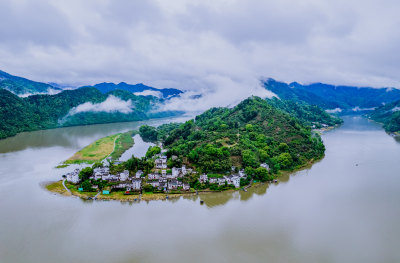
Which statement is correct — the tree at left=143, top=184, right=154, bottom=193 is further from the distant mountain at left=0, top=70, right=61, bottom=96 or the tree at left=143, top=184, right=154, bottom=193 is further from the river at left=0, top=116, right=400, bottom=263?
the distant mountain at left=0, top=70, right=61, bottom=96

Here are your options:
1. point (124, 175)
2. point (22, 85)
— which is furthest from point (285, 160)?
point (22, 85)

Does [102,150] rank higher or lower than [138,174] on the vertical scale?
higher

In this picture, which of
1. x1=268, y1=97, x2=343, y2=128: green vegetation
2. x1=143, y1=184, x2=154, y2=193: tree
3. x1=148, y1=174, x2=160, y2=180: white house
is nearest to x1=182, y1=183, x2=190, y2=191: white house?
x1=143, y1=184, x2=154, y2=193: tree

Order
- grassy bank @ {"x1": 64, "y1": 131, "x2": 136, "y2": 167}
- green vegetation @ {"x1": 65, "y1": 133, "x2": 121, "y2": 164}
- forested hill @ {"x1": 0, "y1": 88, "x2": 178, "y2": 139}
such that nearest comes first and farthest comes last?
green vegetation @ {"x1": 65, "y1": 133, "x2": 121, "y2": 164} < grassy bank @ {"x1": 64, "y1": 131, "x2": 136, "y2": 167} < forested hill @ {"x1": 0, "y1": 88, "x2": 178, "y2": 139}

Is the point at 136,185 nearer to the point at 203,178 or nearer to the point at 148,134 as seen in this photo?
the point at 203,178

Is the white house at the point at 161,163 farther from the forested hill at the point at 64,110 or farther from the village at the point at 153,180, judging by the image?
the forested hill at the point at 64,110

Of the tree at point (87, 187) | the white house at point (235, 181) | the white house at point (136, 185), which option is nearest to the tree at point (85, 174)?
the tree at point (87, 187)

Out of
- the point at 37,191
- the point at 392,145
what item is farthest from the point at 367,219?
the point at 392,145
